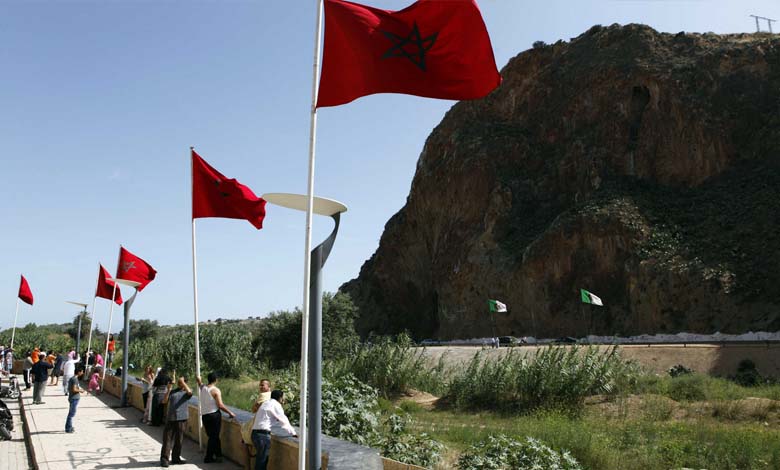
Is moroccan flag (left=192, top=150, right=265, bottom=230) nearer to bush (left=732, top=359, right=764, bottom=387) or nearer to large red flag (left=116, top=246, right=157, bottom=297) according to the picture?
large red flag (left=116, top=246, right=157, bottom=297)

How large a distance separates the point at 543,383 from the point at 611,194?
3852 cm

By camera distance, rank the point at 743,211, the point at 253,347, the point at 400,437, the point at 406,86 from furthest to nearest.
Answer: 1. the point at 743,211
2. the point at 253,347
3. the point at 400,437
4. the point at 406,86

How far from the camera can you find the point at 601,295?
50.2 metres

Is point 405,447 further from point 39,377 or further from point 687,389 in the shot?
point 687,389

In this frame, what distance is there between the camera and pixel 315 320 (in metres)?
6.69

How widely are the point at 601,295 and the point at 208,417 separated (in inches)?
1782

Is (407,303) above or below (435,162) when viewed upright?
below

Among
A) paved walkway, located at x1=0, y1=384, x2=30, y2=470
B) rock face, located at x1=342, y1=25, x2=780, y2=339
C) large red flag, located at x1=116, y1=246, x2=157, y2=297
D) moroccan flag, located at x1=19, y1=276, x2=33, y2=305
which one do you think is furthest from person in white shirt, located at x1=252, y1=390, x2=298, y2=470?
rock face, located at x1=342, y1=25, x2=780, y2=339

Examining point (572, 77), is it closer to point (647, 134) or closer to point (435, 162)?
point (647, 134)

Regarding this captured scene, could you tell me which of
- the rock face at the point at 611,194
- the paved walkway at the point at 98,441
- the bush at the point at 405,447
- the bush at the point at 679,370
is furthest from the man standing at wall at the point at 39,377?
the rock face at the point at 611,194

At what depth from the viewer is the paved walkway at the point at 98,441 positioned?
9.84 metres

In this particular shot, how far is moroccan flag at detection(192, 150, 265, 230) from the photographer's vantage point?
10.8 meters

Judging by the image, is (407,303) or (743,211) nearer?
(743,211)

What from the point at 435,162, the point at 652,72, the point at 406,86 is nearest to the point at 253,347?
the point at 406,86
